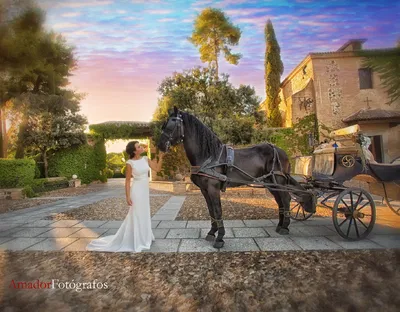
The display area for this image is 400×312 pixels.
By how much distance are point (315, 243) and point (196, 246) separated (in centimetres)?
201

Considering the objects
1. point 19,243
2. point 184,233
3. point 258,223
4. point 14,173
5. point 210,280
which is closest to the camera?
point 210,280

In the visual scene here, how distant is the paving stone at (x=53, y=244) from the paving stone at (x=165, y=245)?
1.60 m

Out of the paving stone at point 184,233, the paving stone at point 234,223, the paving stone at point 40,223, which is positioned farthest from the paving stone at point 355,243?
the paving stone at point 40,223

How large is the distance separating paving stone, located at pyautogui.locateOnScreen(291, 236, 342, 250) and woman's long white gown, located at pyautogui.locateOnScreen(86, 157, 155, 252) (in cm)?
258

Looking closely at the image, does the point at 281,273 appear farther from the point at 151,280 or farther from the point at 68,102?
the point at 68,102

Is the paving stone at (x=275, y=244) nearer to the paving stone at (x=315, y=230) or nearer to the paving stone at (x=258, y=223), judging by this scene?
the paving stone at (x=315, y=230)

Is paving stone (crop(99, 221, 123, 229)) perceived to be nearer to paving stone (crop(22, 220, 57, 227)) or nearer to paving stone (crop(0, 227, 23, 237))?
paving stone (crop(22, 220, 57, 227))

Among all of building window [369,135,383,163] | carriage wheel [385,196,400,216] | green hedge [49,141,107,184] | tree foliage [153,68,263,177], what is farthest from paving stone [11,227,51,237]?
building window [369,135,383,163]

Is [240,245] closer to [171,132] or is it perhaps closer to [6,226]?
[171,132]

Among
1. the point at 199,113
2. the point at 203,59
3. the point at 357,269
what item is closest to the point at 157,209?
the point at 357,269

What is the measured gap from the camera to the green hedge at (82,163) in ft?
53.1

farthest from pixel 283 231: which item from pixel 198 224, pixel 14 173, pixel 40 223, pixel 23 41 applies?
pixel 14 173

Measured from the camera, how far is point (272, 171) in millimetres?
4391

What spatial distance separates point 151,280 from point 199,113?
43.3 feet
